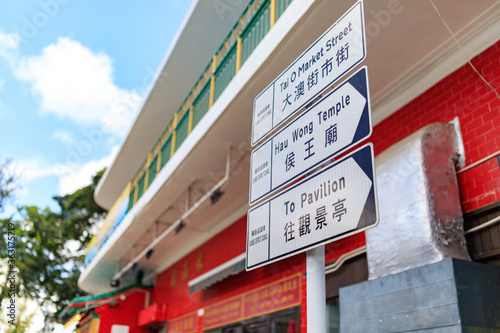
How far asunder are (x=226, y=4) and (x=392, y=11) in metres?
7.95

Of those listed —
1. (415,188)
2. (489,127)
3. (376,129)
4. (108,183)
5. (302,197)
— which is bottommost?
(302,197)

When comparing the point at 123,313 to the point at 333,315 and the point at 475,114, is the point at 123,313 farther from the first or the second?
the point at 475,114

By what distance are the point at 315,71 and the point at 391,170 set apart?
2.65 metres

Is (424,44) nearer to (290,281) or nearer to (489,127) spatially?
(489,127)

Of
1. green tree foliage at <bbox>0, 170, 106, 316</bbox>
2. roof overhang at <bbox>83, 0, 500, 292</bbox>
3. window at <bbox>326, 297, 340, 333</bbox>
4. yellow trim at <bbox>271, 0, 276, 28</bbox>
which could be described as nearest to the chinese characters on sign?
window at <bbox>326, 297, 340, 333</bbox>

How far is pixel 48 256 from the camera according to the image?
2183 cm

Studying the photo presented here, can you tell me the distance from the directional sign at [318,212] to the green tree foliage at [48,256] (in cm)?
2042

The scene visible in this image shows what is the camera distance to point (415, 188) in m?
4.68

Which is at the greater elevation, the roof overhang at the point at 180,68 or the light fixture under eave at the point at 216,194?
the roof overhang at the point at 180,68

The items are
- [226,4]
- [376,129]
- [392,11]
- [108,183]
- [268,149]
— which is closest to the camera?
[268,149]

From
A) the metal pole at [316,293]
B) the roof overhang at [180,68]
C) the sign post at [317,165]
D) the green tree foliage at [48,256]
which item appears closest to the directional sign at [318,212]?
the sign post at [317,165]

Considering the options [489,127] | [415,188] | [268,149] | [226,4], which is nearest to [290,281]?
[415,188]

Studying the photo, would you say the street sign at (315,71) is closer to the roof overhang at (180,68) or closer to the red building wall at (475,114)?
the red building wall at (475,114)

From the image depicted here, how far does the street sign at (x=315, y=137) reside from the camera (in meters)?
2.30
